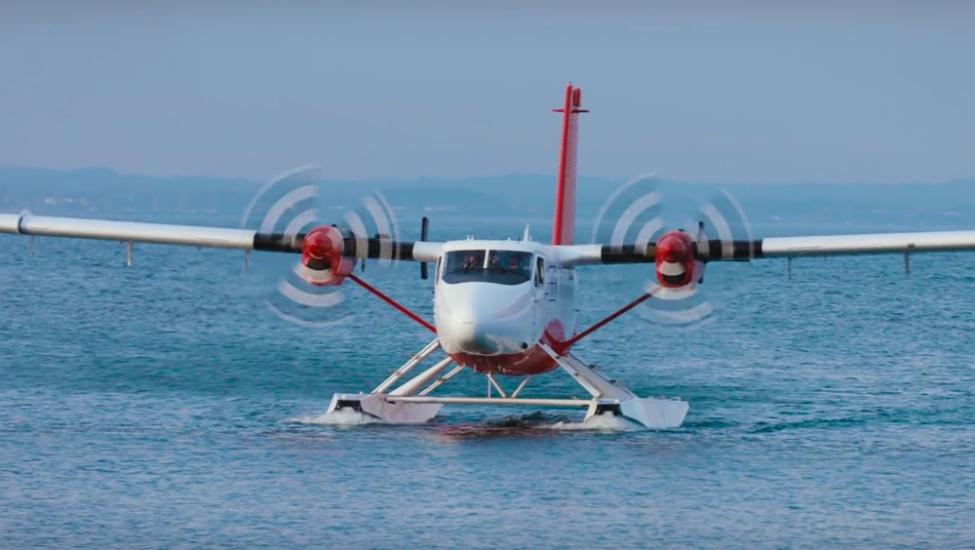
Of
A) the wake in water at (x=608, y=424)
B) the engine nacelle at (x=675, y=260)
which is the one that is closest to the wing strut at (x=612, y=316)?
the engine nacelle at (x=675, y=260)

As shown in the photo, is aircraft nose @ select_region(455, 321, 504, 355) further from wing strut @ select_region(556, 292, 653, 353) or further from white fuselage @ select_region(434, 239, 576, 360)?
wing strut @ select_region(556, 292, 653, 353)

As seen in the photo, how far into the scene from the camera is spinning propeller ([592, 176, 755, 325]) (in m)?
29.6

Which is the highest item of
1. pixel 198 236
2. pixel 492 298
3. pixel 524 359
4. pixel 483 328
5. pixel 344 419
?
pixel 198 236

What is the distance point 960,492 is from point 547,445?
6.81m

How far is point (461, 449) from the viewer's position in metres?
28.4

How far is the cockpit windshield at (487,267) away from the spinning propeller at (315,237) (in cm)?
238

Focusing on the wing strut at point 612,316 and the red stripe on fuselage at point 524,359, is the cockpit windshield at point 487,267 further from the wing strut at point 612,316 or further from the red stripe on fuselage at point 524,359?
the wing strut at point 612,316

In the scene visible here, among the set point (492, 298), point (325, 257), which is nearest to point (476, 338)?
point (492, 298)

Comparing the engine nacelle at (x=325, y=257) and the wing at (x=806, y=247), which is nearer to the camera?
the wing at (x=806, y=247)

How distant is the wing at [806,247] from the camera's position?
29859 mm

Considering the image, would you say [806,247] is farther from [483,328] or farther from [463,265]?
[483,328]

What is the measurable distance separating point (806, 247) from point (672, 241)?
2667mm

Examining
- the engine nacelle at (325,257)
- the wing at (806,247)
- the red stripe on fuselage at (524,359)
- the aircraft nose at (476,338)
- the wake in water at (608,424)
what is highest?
the wing at (806,247)

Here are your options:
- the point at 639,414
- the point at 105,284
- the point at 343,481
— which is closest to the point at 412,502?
the point at 343,481
